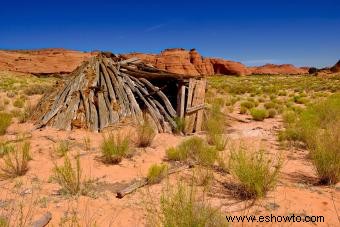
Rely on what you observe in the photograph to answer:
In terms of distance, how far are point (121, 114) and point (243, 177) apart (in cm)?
495

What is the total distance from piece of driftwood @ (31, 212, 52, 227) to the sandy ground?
2.9 inches

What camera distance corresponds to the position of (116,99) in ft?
29.9

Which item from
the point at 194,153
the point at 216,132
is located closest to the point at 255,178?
the point at 194,153

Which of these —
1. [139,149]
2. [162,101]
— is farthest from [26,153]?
[162,101]

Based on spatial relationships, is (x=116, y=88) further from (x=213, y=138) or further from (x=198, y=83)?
(x=213, y=138)

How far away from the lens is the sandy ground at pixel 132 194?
3998 mm

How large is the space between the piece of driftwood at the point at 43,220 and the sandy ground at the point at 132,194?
0.07 m

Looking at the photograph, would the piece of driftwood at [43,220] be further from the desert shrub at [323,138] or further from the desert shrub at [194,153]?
the desert shrub at [323,138]

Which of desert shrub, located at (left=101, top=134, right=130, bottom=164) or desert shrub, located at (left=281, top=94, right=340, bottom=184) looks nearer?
desert shrub, located at (left=281, top=94, right=340, bottom=184)

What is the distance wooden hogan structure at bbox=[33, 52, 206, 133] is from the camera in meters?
8.64

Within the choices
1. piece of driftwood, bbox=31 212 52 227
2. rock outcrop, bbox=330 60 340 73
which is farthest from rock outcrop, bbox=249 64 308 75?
piece of driftwood, bbox=31 212 52 227

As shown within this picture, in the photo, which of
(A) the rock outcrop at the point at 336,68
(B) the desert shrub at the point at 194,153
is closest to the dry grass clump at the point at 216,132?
(B) the desert shrub at the point at 194,153

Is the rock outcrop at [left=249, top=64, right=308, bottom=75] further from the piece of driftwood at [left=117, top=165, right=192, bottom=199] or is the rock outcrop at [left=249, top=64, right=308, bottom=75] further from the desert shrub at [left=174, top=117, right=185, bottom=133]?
the piece of driftwood at [left=117, top=165, right=192, bottom=199]

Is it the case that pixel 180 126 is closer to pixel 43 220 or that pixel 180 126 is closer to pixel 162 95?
pixel 162 95
